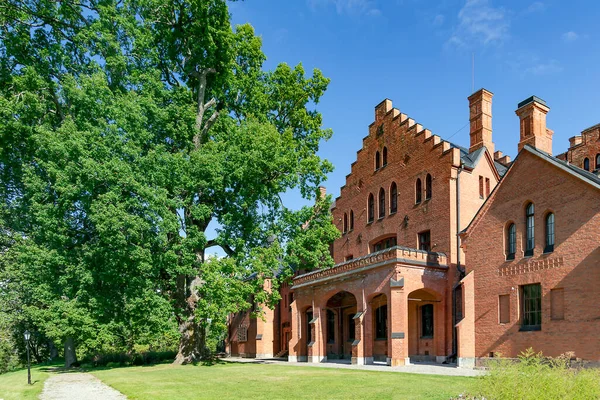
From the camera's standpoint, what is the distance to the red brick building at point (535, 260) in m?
17.9

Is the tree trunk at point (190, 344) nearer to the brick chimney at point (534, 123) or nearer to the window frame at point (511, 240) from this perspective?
the window frame at point (511, 240)

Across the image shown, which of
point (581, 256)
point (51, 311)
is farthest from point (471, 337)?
point (51, 311)

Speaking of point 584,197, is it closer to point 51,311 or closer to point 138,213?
point 138,213

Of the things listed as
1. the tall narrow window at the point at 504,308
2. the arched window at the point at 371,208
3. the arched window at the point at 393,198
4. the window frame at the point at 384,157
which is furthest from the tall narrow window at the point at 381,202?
the tall narrow window at the point at 504,308

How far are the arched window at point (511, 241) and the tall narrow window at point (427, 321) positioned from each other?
19.4 feet

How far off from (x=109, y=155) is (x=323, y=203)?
1210 cm

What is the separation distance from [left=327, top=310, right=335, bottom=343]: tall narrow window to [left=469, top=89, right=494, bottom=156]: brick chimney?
46.4 ft

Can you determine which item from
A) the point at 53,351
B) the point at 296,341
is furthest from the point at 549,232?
the point at 53,351

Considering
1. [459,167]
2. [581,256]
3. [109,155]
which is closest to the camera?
[581,256]

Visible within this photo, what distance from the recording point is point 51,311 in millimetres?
24906

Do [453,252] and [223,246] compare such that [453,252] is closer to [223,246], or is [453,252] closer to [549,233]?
[549,233]

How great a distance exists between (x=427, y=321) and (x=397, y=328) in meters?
3.78

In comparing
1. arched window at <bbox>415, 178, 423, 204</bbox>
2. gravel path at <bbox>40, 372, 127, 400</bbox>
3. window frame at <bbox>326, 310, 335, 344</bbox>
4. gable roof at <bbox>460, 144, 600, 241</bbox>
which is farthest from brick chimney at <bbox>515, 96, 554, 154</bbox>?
gravel path at <bbox>40, 372, 127, 400</bbox>

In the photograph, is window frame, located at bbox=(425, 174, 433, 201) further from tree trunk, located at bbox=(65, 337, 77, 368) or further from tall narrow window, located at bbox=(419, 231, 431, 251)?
tree trunk, located at bbox=(65, 337, 77, 368)
